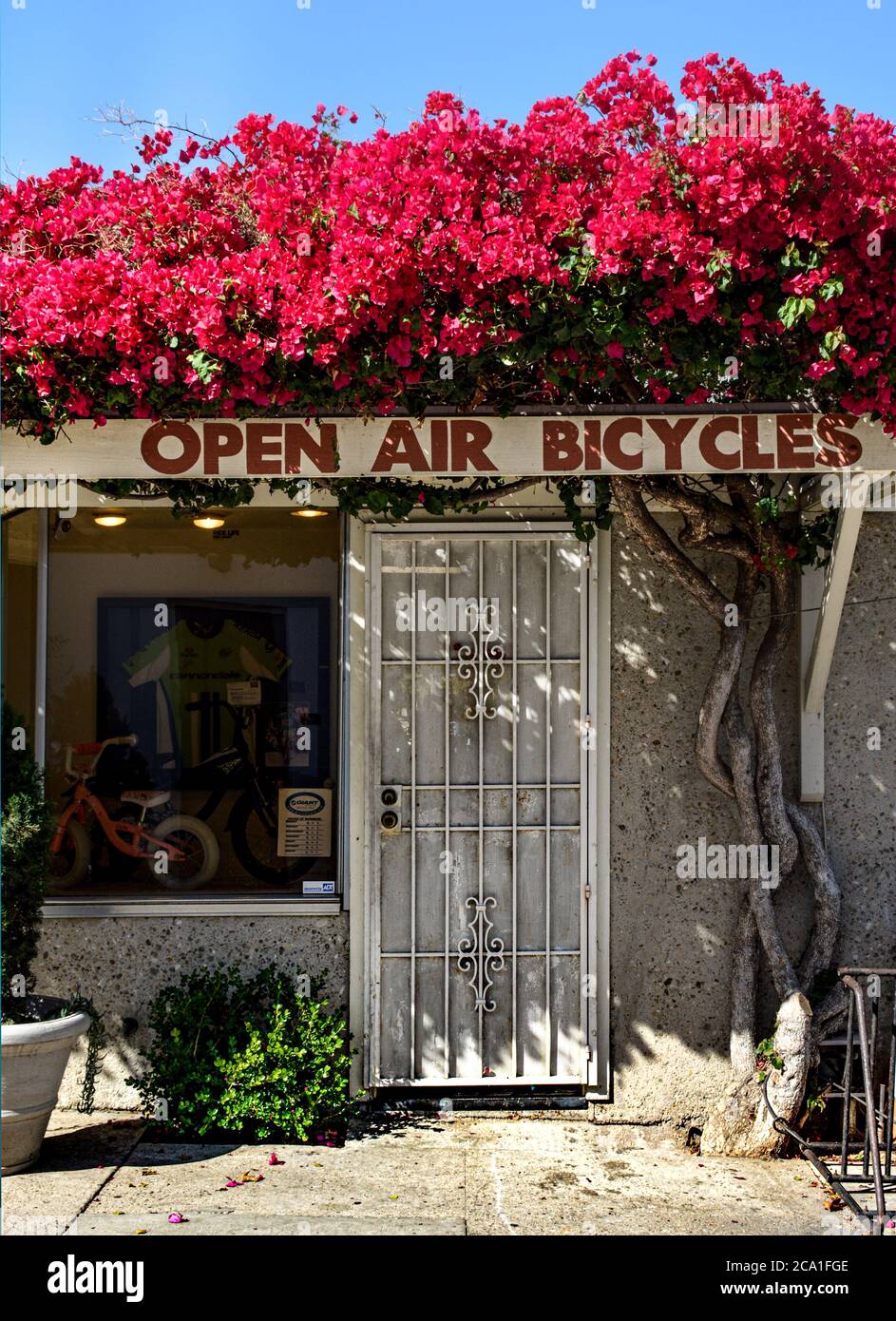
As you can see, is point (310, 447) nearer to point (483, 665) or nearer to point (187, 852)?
point (483, 665)

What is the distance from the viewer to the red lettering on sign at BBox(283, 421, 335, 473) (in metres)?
4.41

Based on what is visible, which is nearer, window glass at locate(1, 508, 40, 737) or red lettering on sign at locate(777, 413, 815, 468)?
red lettering on sign at locate(777, 413, 815, 468)

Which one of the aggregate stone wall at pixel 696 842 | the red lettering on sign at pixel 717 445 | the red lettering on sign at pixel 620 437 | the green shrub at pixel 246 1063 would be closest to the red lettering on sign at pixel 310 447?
the red lettering on sign at pixel 620 437

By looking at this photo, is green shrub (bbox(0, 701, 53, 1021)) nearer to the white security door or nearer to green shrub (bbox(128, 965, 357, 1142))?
green shrub (bbox(128, 965, 357, 1142))

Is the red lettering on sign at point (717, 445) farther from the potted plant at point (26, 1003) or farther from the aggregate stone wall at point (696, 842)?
the potted plant at point (26, 1003)

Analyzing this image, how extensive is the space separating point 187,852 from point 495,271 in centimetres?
329

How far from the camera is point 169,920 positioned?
570cm

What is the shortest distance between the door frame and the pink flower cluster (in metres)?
1.42

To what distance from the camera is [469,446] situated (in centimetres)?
441

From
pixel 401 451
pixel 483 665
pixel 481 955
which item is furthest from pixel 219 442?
pixel 481 955

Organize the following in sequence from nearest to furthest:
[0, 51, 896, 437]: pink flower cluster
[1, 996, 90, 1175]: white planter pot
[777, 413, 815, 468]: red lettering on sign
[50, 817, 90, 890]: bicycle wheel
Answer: [0, 51, 896, 437]: pink flower cluster
[777, 413, 815, 468]: red lettering on sign
[1, 996, 90, 1175]: white planter pot
[50, 817, 90, 890]: bicycle wheel

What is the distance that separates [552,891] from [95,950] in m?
2.25

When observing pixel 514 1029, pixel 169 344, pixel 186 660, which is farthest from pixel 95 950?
pixel 169 344

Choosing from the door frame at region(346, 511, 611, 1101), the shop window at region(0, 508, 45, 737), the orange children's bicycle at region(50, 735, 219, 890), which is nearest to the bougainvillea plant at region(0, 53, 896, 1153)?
the door frame at region(346, 511, 611, 1101)
